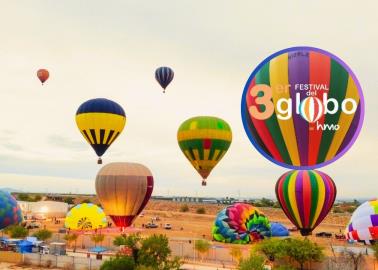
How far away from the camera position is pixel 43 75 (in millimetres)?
54125

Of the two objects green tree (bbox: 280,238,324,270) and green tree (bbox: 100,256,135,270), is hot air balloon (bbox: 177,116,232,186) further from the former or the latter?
green tree (bbox: 100,256,135,270)

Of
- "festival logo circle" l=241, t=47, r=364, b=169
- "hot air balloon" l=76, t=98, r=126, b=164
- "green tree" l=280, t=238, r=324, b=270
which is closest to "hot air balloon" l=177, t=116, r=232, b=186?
"hot air balloon" l=76, t=98, r=126, b=164

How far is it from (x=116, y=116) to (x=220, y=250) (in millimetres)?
17965

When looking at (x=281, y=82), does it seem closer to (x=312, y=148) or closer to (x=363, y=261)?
(x=312, y=148)

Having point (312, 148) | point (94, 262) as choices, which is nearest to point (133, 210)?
point (94, 262)

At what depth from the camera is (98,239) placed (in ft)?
130

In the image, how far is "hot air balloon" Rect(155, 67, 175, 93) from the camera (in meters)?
48.4

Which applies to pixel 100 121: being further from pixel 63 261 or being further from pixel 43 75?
pixel 43 75

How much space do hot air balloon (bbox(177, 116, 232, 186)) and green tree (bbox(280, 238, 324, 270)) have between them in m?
14.5

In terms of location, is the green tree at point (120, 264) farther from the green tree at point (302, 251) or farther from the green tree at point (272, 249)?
the green tree at point (302, 251)

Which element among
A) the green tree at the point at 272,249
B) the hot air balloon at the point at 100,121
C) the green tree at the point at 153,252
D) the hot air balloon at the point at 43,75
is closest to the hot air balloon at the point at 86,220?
the hot air balloon at the point at 100,121

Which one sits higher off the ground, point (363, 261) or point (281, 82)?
point (281, 82)

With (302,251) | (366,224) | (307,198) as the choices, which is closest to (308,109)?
(307,198)

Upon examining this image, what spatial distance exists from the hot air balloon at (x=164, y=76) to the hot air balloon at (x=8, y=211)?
23.6 metres
